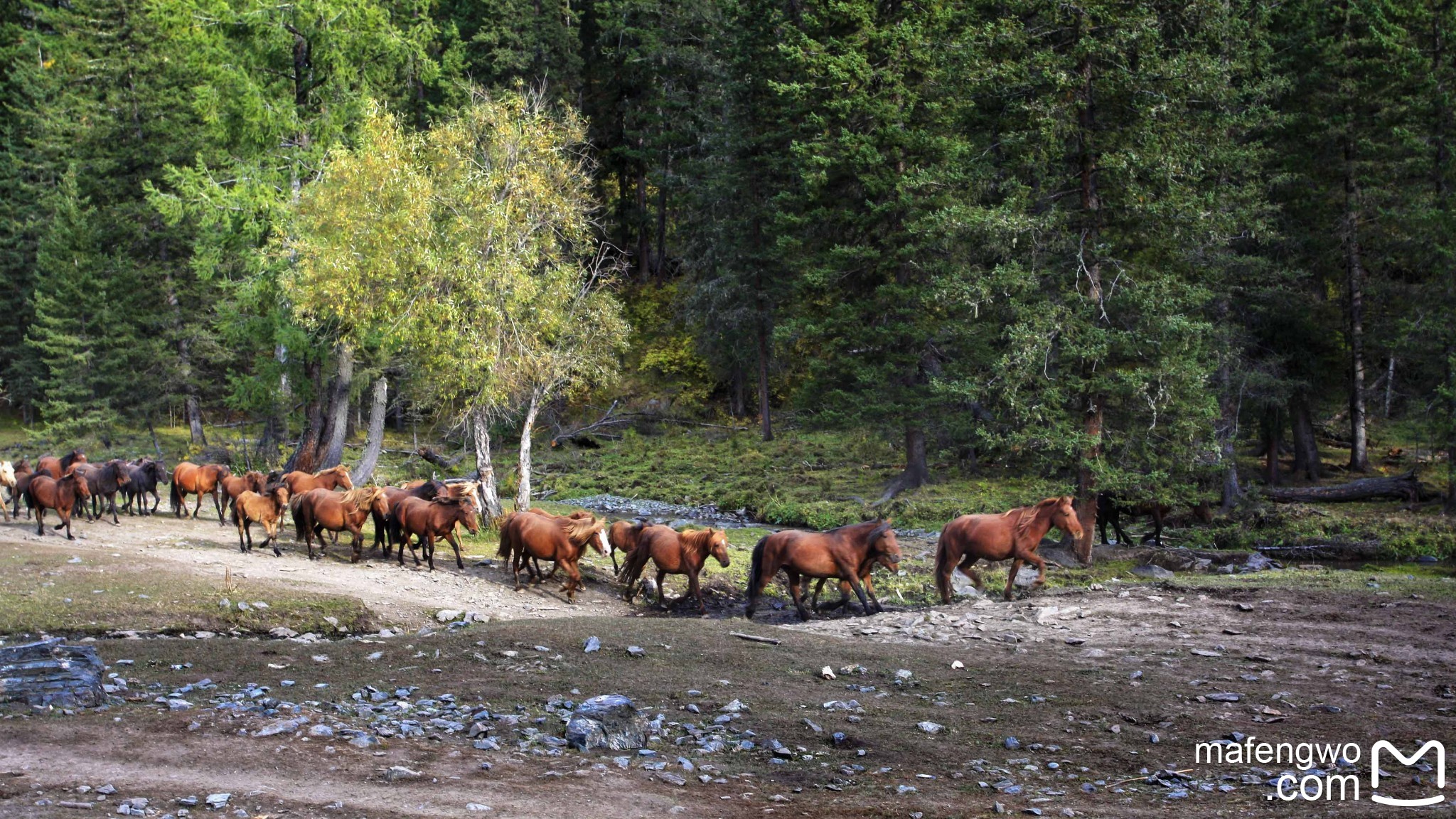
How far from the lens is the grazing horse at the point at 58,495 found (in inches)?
898

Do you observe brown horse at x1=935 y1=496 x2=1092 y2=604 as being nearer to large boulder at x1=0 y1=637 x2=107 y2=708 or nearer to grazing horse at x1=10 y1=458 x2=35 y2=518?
large boulder at x1=0 y1=637 x2=107 y2=708

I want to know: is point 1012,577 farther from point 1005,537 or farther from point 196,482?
point 196,482

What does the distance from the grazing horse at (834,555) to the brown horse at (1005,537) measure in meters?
1.16

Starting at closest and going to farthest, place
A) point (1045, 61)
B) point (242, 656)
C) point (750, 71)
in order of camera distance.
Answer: point (242, 656) < point (1045, 61) < point (750, 71)

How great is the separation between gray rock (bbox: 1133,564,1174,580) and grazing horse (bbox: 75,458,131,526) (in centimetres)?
2261

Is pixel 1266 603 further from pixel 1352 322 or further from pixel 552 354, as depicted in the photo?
pixel 1352 322

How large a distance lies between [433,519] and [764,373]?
2624 cm

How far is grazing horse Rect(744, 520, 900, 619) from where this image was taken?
57.9 feet

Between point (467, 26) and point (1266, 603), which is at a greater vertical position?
point (467, 26)

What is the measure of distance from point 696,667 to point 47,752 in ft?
22.7

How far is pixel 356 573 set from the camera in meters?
19.8

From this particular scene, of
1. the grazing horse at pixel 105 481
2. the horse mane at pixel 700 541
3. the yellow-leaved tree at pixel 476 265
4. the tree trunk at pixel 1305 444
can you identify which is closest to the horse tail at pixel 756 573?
the horse mane at pixel 700 541

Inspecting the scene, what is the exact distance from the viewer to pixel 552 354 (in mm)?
25672

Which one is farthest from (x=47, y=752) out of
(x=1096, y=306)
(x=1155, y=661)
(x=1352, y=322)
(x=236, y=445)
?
(x=236, y=445)
